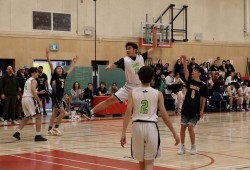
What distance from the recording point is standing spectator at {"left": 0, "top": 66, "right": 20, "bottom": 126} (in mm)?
19436

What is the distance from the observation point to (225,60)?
3241 centimetres

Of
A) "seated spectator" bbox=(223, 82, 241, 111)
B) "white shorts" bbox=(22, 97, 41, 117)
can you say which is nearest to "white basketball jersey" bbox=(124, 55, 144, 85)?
"white shorts" bbox=(22, 97, 41, 117)

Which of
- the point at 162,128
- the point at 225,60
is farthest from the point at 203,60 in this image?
the point at 162,128

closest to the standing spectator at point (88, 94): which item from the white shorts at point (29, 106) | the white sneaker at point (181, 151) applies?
the white shorts at point (29, 106)

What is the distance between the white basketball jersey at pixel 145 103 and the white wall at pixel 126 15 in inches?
722

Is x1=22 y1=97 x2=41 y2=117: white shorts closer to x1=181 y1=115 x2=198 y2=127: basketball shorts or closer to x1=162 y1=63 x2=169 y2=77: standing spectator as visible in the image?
x1=181 y1=115 x2=198 y2=127: basketball shorts

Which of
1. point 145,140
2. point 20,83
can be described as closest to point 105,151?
point 145,140

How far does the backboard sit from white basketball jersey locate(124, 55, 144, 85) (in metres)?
17.8

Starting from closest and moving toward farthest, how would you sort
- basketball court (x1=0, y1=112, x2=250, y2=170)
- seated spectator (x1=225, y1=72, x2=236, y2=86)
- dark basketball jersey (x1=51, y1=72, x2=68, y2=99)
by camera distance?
basketball court (x1=0, y1=112, x2=250, y2=170), dark basketball jersey (x1=51, y1=72, x2=68, y2=99), seated spectator (x1=225, y1=72, x2=236, y2=86)

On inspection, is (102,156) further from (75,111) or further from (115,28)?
(115,28)

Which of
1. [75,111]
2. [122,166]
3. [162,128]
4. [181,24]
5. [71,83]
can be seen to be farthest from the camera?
[181,24]

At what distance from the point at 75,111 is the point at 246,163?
13223 millimetres

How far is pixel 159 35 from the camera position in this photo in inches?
1140

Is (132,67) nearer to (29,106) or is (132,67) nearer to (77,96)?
(29,106)
